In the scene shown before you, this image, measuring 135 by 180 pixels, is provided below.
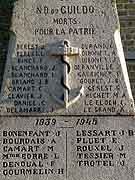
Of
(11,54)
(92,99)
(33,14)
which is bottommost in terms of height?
(92,99)

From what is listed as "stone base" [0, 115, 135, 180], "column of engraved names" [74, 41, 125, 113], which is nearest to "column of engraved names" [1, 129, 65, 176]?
"stone base" [0, 115, 135, 180]

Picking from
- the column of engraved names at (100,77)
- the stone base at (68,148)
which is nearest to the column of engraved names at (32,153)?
the stone base at (68,148)

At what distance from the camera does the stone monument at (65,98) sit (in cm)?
534

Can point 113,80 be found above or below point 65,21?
below

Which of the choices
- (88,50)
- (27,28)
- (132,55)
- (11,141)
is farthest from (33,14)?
(132,55)

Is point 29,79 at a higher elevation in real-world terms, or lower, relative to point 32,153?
higher

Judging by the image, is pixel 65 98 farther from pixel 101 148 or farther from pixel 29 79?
pixel 101 148

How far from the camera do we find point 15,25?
5.57 m

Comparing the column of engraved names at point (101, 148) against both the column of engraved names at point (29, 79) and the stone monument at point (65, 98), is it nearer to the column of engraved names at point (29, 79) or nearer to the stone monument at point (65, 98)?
the stone monument at point (65, 98)

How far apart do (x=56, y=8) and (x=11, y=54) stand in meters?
0.56

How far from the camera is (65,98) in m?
5.39

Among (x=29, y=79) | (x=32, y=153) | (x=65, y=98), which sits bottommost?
(x=32, y=153)

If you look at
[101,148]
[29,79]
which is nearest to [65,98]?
[29,79]

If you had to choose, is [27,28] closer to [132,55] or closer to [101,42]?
[101,42]
